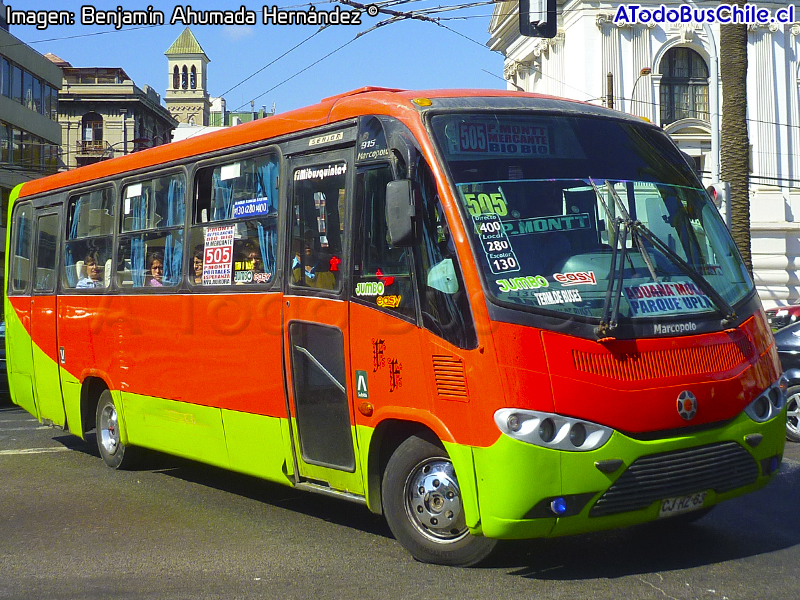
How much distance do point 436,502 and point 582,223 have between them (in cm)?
181

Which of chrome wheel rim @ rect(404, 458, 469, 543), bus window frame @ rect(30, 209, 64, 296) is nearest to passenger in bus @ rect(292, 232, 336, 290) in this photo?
chrome wheel rim @ rect(404, 458, 469, 543)

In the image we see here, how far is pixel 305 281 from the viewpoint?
277 inches

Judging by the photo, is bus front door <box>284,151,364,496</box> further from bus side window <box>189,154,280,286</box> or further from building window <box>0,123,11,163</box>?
building window <box>0,123,11,163</box>

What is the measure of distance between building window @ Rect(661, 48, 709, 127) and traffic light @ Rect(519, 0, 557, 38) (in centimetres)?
3641

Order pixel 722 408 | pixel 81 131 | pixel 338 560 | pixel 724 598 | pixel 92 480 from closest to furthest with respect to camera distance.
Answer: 1. pixel 724 598
2. pixel 722 408
3. pixel 338 560
4. pixel 92 480
5. pixel 81 131

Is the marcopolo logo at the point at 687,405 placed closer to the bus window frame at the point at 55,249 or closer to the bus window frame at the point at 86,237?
the bus window frame at the point at 86,237

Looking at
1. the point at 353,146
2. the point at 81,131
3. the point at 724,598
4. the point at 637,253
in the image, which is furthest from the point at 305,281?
the point at 81,131

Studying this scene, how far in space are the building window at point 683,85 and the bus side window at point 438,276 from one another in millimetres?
44747

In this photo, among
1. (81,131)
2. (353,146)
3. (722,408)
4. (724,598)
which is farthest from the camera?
(81,131)

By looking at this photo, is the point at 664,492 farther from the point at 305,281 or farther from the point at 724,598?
the point at 305,281

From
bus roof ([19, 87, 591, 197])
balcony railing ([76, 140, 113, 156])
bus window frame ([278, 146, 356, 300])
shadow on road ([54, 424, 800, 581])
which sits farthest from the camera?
balcony railing ([76, 140, 113, 156])

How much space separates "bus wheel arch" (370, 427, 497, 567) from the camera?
5.84 metres

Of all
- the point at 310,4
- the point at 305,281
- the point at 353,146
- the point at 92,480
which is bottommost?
the point at 92,480

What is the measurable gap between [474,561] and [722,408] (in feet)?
5.40
